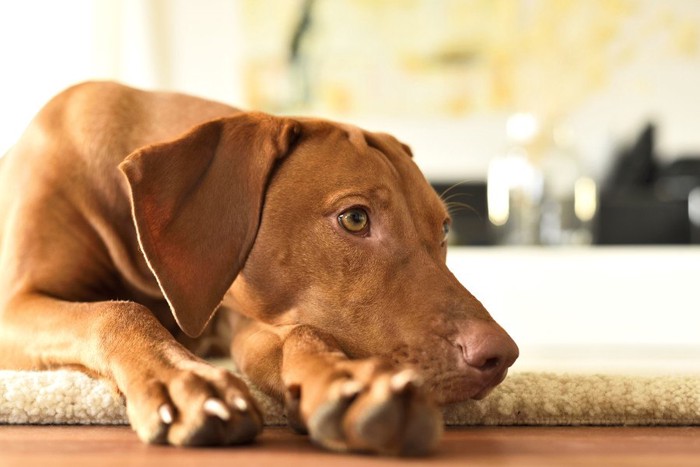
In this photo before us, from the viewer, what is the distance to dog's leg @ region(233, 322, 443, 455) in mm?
1030

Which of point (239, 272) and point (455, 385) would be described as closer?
point (455, 385)

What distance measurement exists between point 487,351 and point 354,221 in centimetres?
34

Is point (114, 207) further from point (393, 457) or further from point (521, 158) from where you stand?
point (521, 158)

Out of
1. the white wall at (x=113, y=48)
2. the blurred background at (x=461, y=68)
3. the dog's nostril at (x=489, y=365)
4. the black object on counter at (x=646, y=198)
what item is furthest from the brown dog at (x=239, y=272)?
the blurred background at (x=461, y=68)

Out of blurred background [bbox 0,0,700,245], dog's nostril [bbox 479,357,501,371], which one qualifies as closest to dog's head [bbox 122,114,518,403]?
dog's nostril [bbox 479,357,501,371]

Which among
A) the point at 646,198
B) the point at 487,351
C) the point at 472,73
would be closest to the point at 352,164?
the point at 487,351

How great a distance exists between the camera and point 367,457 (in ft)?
3.60

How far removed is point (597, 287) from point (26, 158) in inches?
140

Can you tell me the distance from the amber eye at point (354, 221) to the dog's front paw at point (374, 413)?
0.45 m

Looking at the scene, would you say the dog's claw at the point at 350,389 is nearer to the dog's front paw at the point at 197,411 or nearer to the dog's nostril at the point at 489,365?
the dog's front paw at the point at 197,411

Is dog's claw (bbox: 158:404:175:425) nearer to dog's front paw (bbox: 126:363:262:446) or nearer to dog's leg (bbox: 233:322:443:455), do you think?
dog's front paw (bbox: 126:363:262:446)

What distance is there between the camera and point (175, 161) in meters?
1.54

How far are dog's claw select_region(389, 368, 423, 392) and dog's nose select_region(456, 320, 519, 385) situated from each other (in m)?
0.35

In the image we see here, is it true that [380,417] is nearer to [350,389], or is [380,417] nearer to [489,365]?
[350,389]
